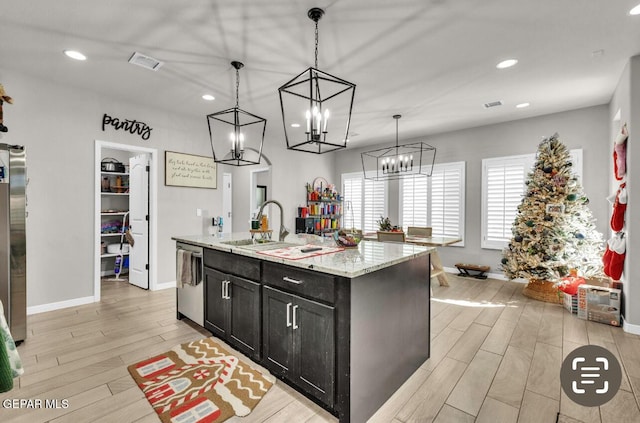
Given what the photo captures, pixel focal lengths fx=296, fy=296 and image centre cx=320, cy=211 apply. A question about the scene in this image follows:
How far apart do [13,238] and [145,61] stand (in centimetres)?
206

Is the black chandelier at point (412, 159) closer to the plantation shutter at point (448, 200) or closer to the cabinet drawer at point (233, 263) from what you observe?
the plantation shutter at point (448, 200)

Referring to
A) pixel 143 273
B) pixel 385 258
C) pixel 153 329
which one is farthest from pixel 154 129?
pixel 385 258

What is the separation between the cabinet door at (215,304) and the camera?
259cm

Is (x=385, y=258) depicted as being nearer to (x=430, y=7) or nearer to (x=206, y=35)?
(x=430, y=7)

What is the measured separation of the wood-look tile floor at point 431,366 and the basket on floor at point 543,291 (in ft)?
0.55

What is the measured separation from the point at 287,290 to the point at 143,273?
3696 millimetres

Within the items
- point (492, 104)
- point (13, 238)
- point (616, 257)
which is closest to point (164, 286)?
point (13, 238)

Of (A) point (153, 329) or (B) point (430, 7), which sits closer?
(B) point (430, 7)

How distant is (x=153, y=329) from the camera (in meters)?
3.06

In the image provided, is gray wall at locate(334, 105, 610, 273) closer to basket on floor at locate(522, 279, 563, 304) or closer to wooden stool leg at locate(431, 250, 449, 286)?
basket on floor at locate(522, 279, 563, 304)

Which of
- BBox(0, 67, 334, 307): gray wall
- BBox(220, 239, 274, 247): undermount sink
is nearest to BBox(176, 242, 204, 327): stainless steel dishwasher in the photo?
BBox(220, 239, 274, 247): undermount sink

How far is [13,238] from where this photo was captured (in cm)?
266

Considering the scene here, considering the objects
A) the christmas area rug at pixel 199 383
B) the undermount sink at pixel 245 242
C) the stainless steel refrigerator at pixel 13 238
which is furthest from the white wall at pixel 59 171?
the undermount sink at pixel 245 242

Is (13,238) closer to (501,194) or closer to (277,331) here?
(277,331)
